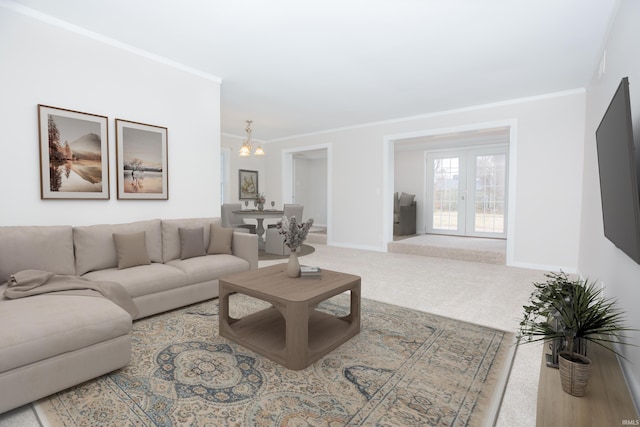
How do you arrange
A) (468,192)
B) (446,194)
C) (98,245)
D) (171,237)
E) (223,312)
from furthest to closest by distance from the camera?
(446,194) → (468,192) → (171,237) → (98,245) → (223,312)

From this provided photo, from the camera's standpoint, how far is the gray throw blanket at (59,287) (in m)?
2.09

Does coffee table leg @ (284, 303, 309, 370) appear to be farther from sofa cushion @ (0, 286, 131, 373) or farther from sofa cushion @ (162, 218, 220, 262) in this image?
sofa cushion @ (162, 218, 220, 262)

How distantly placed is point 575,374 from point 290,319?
1.41 meters

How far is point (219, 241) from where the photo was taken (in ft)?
11.8

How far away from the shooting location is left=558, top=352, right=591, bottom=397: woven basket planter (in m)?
1.28

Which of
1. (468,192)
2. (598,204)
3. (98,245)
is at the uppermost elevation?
(468,192)

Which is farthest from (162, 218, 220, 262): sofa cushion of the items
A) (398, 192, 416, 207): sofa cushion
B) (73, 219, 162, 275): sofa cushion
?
(398, 192, 416, 207): sofa cushion

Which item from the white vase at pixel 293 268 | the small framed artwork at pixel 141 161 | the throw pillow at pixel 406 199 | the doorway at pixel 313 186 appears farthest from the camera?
the doorway at pixel 313 186

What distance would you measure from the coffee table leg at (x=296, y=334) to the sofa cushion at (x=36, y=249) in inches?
79.3

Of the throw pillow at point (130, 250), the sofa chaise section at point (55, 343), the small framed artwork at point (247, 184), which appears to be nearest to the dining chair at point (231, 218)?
the small framed artwork at point (247, 184)

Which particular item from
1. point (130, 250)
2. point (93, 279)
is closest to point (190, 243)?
point (130, 250)

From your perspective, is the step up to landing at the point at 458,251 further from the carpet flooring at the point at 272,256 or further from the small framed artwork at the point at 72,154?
the small framed artwork at the point at 72,154

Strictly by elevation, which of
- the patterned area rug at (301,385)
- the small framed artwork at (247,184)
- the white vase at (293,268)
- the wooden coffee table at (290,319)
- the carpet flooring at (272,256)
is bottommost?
the patterned area rug at (301,385)

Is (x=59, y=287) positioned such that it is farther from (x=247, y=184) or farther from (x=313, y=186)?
(x=313, y=186)
